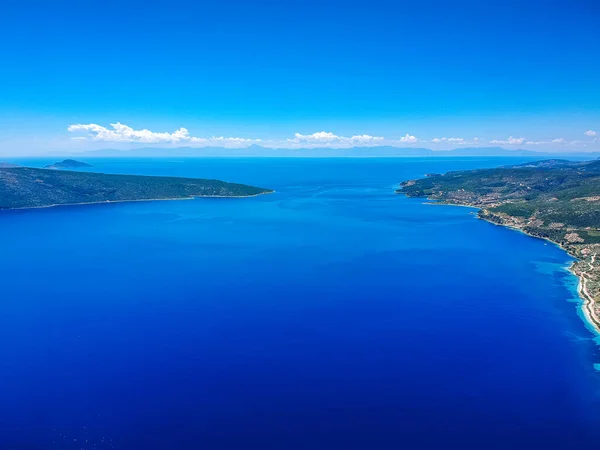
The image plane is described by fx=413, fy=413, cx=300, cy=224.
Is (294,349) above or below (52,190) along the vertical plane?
below

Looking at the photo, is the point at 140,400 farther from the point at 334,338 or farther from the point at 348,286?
the point at 348,286

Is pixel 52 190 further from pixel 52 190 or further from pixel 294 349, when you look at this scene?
pixel 294 349

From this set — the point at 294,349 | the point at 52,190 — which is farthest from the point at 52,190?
the point at 294,349

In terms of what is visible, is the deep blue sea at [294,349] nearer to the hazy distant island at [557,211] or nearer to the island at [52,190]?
the hazy distant island at [557,211]

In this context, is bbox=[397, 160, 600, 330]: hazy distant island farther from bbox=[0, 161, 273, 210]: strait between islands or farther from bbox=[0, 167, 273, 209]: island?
bbox=[0, 161, 273, 210]: strait between islands

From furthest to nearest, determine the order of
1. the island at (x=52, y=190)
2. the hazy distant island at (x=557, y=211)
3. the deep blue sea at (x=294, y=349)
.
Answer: the island at (x=52, y=190) → the hazy distant island at (x=557, y=211) → the deep blue sea at (x=294, y=349)

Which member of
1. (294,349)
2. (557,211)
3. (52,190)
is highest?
(52,190)


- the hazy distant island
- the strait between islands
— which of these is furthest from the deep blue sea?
the strait between islands

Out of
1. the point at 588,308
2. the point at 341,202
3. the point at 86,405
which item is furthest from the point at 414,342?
the point at 341,202

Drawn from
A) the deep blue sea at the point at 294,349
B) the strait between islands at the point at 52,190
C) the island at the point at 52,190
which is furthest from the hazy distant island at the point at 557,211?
the strait between islands at the point at 52,190
